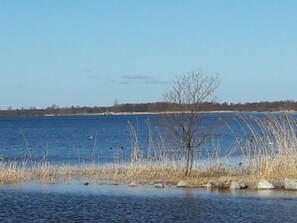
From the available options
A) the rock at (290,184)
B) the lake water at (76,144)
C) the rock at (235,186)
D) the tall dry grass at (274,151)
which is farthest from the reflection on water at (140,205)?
the lake water at (76,144)

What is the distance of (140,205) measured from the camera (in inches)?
716

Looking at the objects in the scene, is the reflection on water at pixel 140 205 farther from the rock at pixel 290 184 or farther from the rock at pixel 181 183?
the rock at pixel 290 184

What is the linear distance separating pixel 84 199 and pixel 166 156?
6.95 metres

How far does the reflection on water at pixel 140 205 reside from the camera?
16203 mm

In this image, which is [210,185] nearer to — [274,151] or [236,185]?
[236,185]

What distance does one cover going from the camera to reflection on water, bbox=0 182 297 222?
16.2 metres

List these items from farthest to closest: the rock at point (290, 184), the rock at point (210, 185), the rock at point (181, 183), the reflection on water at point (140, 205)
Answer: the rock at point (181, 183) → the rock at point (210, 185) → the rock at point (290, 184) → the reflection on water at point (140, 205)

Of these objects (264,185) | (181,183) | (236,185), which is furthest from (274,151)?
(181,183)

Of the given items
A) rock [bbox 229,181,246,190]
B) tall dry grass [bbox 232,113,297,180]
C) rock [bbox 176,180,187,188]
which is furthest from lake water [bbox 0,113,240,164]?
rock [bbox 229,181,246,190]

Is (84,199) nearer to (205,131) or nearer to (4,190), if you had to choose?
(4,190)

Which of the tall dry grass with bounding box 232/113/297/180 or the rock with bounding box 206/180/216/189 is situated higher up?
the tall dry grass with bounding box 232/113/297/180

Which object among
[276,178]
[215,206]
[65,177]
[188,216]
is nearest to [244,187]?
[276,178]

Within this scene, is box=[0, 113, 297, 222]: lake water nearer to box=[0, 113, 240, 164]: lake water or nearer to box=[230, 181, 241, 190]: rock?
box=[230, 181, 241, 190]: rock

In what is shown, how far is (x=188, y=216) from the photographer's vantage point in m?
16.4
